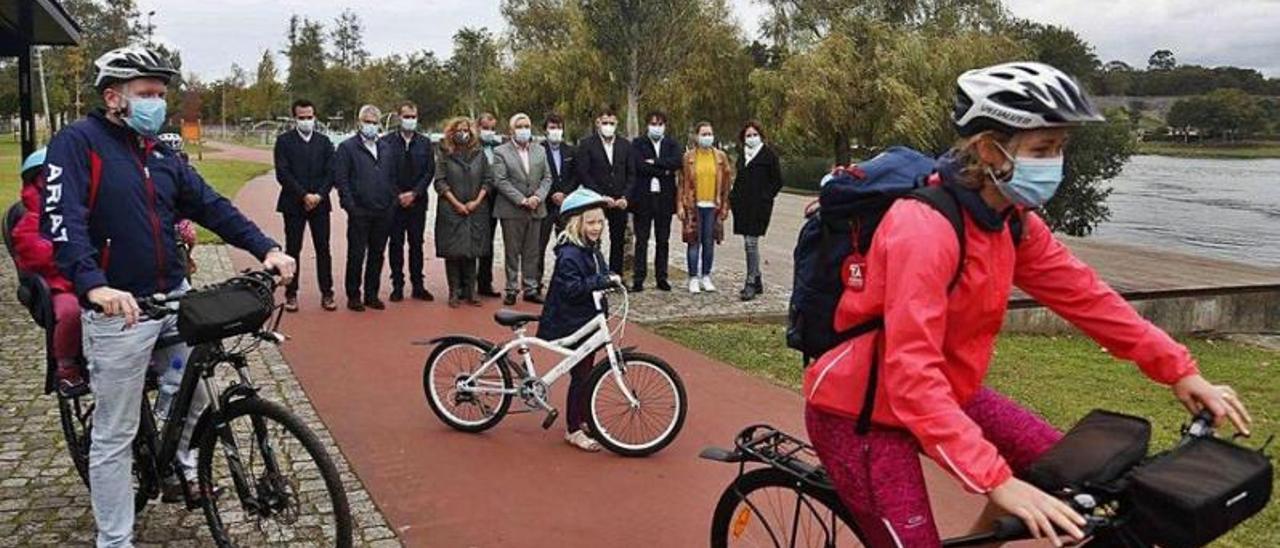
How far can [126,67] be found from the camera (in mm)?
3953

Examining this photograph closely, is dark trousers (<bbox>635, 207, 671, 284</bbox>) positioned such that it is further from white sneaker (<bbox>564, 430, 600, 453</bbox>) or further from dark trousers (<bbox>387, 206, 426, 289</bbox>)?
white sneaker (<bbox>564, 430, 600, 453</bbox>)

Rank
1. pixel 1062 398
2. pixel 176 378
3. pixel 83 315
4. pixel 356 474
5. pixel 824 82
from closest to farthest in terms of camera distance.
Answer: pixel 83 315 → pixel 176 378 → pixel 356 474 → pixel 1062 398 → pixel 824 82

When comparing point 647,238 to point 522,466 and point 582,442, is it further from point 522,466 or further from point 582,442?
point 522,466

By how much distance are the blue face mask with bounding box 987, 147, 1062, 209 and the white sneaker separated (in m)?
3.83

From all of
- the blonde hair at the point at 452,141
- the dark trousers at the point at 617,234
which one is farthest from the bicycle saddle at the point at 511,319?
the dark trousers at the point at 617,234

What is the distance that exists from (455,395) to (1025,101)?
4454 mm

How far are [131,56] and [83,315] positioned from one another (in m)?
0.95

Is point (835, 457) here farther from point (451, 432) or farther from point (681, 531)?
point (451, 432)

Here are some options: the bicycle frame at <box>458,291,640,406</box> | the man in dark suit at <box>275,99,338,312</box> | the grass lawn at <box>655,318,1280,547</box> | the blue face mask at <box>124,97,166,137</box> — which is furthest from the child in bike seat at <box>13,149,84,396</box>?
the man in dark suit at <box>275,99,338,312</box>

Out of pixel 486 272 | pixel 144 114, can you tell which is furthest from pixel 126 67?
pixel 486 272

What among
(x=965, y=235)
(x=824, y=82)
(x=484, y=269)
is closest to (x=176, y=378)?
(x=965, y=235)

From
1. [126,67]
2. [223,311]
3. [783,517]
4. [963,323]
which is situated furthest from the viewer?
[126,67]

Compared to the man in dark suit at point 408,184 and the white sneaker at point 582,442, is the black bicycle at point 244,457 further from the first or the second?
the man in dark suit at point 408,184

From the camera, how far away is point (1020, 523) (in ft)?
7.88
